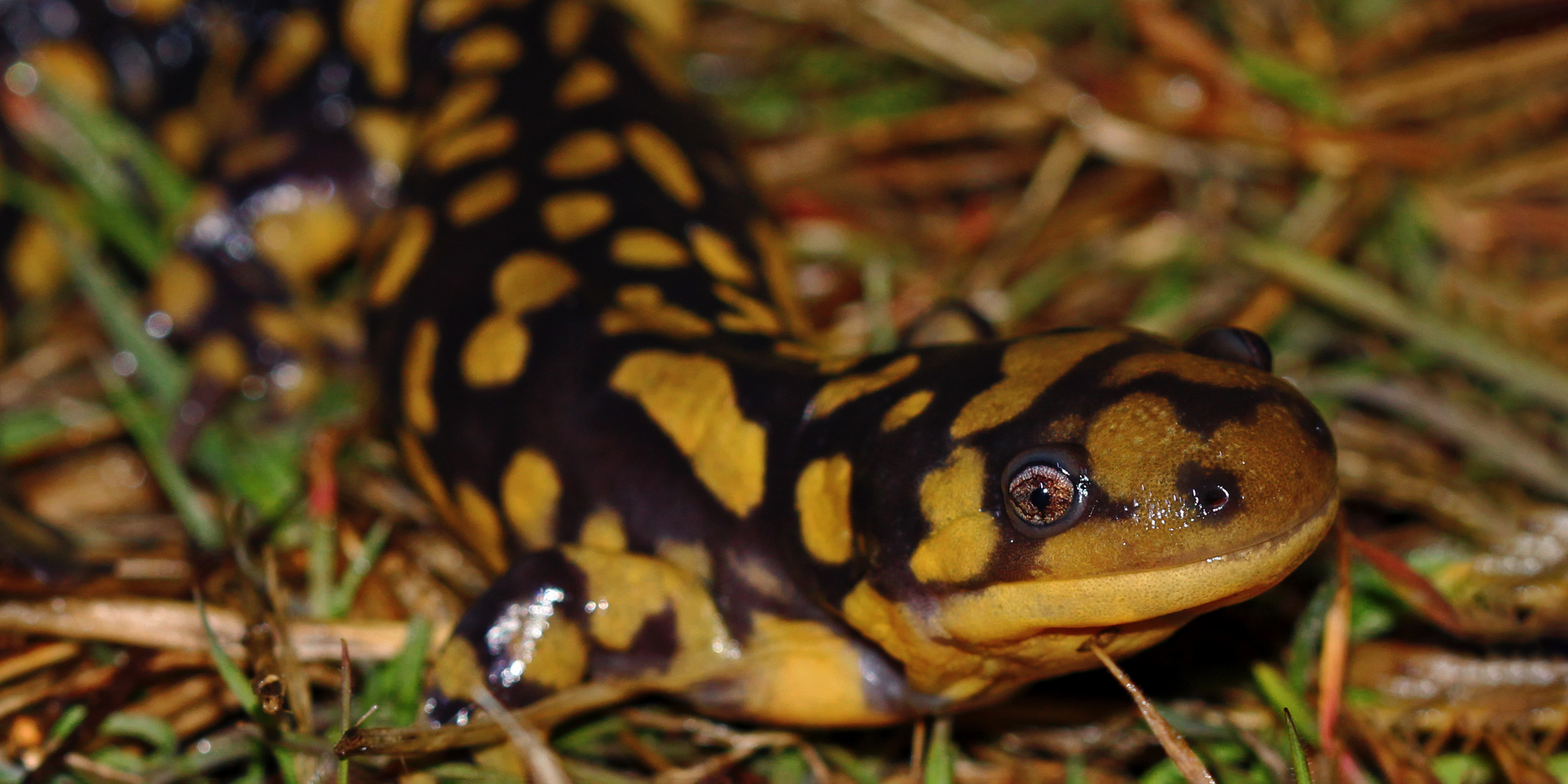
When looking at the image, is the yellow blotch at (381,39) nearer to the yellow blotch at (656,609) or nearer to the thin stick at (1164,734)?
→ the yellow blotch at (656,609)

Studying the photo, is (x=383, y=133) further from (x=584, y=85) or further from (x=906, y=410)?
(x=906, y=410)

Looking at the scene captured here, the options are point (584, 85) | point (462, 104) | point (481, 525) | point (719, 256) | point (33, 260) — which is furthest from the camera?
point (33, 260)

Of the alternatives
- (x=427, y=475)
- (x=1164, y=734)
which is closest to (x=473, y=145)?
(x=427, y=475)

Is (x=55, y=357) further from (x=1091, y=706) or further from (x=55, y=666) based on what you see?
(x=1091, y=706)

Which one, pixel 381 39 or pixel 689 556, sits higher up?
pixel 381 39

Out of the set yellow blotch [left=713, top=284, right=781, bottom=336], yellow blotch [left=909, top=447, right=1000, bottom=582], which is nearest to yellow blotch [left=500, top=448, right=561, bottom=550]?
yellow blotch [left=713, top=284, right=781, bottom=336]

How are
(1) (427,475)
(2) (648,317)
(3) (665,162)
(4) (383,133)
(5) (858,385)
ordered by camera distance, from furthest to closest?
(4) (383,133) → (3) (665,162) → (1) (427,475) → (2) (648,317) → (5) (858,385)

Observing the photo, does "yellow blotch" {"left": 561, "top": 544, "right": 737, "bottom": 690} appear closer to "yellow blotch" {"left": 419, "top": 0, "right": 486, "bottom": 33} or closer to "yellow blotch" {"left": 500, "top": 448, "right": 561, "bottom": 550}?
"yellow blotch" {"left": 500, "top": 448, "right": 561, "bottom": 550}

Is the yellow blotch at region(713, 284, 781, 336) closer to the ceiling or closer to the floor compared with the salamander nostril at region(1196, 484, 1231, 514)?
closer to the ceiling
